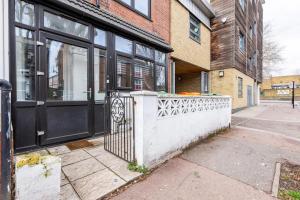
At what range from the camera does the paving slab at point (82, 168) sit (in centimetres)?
269

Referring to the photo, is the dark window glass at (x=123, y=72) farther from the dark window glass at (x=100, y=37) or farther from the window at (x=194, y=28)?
the window at (x=194, y=28)

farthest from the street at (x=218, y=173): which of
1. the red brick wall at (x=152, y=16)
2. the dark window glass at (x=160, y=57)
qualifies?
the red brick wall at (x=152, y=16)

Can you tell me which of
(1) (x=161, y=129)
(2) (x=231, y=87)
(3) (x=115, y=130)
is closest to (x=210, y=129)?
(1) (x=161, y=129)

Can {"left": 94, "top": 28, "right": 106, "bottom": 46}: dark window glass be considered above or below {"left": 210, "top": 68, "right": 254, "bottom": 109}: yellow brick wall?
above

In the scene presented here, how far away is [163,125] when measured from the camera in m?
3.49

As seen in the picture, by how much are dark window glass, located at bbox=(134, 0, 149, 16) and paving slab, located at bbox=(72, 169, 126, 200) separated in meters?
6.14

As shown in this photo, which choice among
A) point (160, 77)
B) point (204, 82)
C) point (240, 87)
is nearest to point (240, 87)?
point (240, 87)

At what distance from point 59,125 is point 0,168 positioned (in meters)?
2.49

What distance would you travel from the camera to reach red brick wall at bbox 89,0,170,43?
18.1 ft

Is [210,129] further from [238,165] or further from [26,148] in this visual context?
[26,148]

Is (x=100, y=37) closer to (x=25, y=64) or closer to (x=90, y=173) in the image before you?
(x=25, y=64)

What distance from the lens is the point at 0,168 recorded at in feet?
5.35

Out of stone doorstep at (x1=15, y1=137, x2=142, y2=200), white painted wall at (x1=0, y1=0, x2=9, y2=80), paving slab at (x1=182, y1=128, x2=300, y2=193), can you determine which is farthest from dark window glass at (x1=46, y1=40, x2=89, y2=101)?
paving slab at (x1=182, y1=128, x2=300, y2=193)

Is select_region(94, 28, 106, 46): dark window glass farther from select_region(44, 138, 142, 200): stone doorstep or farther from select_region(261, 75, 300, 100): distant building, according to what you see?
select_region(261, 75, 300, 100): distant building
